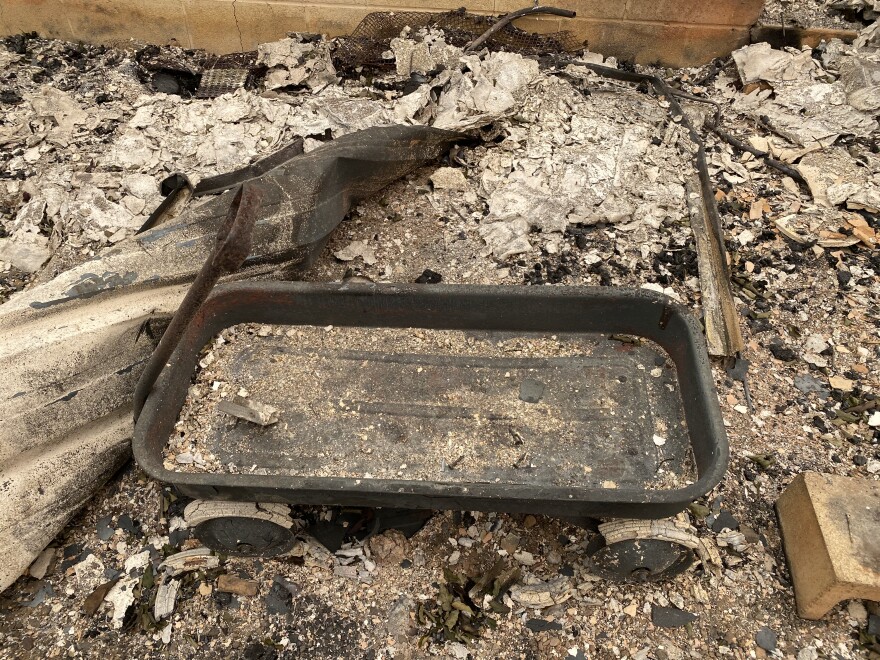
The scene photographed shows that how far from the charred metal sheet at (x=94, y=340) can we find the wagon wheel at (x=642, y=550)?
2.04 meters

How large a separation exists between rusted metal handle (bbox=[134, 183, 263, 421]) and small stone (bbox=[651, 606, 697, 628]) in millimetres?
2225

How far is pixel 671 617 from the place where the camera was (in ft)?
8.03

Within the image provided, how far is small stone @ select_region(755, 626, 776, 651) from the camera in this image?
237 cm

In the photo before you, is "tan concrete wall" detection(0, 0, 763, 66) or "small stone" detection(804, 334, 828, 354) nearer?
"small stone" detection(804, 334, 828, 354)

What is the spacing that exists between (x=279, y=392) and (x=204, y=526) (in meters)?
0.64

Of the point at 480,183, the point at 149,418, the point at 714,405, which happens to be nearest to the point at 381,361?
the point at 149,418

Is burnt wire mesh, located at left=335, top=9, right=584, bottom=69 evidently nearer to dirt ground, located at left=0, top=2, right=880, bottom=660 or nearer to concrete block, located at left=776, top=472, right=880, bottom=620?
dirt ground, located at left=0, top=2, right=880, bottom=660

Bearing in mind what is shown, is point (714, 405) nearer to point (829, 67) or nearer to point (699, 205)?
point (699, 205)

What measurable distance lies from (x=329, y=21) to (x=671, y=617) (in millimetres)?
4874

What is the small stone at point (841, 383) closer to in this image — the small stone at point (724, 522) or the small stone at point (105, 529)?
the small stone at point (724, 522)

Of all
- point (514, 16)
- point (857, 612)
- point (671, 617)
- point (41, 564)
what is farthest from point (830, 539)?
point (514, 16)

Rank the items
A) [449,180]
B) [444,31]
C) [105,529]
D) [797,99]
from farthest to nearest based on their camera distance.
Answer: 1. [444,31]
2. [797,99]
3. [449,180]
4. [105,529]

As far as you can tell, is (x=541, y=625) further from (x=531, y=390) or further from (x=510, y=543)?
(x=531, y=390)

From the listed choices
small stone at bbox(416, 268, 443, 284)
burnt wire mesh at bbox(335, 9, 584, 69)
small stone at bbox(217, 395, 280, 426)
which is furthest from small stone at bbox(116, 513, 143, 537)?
burnt wire mesh at bbox(335, 9, 584, 69)
